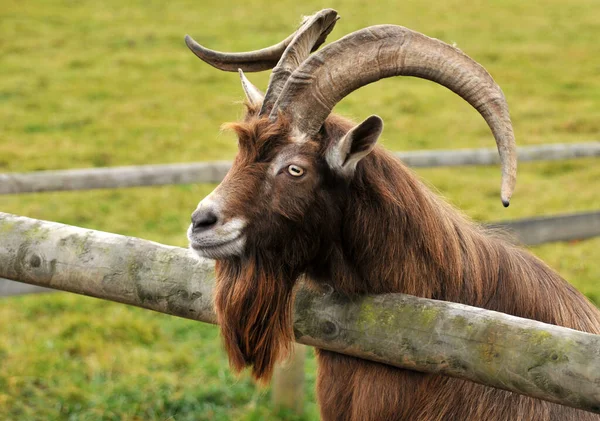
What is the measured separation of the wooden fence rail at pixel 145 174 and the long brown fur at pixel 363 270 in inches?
127

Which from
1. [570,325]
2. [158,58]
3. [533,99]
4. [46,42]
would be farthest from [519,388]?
[46,42]

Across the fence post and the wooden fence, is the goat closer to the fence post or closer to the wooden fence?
the wooden fence

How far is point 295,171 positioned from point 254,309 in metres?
0.57

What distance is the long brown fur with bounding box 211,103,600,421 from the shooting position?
118 inches

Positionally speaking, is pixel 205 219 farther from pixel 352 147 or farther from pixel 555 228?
pixel 555 228

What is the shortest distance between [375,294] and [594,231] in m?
4.62

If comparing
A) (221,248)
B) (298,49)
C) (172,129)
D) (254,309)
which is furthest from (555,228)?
(172,129)

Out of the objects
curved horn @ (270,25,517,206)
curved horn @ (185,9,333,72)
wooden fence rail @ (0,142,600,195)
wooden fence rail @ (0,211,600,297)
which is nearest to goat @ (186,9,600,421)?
curved horn @ (270,25,517,206)

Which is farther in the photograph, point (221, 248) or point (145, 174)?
point (145, 174)

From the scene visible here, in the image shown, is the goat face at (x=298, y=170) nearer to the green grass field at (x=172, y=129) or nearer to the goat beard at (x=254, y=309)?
the goat beard at (x=254, y=309)

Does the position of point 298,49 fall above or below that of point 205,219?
above

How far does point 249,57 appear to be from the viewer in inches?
141

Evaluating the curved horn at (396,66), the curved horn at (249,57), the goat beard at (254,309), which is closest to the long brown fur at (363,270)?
the goat beard at (254,309)

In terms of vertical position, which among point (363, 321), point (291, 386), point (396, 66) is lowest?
point (291, 386)
